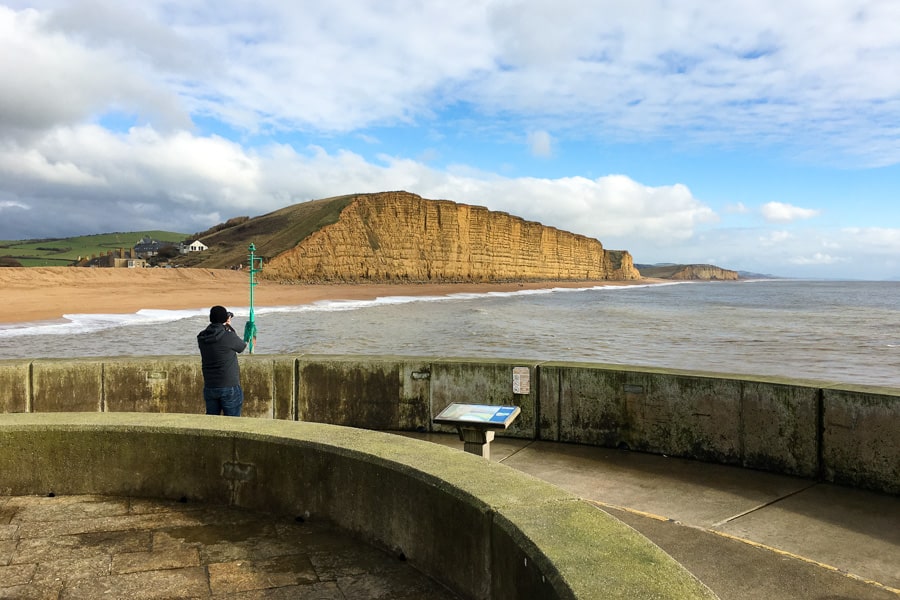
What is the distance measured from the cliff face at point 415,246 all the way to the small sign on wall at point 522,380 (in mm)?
78482

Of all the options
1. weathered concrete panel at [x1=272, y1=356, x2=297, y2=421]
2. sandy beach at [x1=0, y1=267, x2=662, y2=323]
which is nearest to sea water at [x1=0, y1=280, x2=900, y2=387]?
sandy beach at [x1=0, y1=267, x2=662, y2=323]

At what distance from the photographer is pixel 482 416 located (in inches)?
179

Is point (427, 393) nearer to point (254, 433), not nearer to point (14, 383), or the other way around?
point (254, 433)

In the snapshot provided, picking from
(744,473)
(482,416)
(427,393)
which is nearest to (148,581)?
(482,416)

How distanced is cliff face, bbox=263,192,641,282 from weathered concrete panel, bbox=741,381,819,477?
80.2 metres

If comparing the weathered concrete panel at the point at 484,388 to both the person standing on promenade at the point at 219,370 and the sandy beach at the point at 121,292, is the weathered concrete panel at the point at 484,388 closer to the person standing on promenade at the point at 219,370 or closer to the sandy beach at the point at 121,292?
the person standing on promenade at the point at 219,370

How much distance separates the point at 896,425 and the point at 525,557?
3746mm

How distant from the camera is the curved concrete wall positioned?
2.36 metres

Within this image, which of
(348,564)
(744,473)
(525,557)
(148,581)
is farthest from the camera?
(744,473)

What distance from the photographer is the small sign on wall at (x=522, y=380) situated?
6.56m

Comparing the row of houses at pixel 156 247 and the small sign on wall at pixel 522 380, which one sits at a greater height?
the row of houses at pixel 156 247

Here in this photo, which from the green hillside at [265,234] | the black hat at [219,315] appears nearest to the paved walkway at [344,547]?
the black hat at [219,315]

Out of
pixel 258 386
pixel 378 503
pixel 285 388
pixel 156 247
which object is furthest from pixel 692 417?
pixel 156 247

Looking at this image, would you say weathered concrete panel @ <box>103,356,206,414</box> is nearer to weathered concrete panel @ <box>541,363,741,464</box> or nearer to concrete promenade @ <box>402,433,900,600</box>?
concrete promenade @ <box>402,433,900,600</box>
